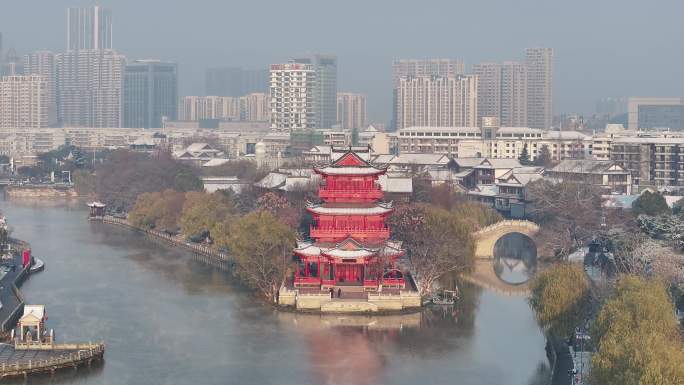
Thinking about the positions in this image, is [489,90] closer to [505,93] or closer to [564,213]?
[505,93]

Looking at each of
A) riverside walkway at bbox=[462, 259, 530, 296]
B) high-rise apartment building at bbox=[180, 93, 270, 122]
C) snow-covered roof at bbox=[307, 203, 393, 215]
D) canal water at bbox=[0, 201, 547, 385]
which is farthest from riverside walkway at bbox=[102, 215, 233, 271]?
high-rise apartment building at bbox=[180, 93, 270, 122]

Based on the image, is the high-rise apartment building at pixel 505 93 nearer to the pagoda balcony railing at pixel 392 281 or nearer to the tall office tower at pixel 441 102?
the tall office tower at pixel 441 102

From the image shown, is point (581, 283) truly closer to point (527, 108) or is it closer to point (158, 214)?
point (158, 214)

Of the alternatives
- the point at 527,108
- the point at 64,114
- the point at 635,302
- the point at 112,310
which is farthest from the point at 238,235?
the point at 64,114

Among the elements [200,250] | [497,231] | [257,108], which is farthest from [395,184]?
[257,108]

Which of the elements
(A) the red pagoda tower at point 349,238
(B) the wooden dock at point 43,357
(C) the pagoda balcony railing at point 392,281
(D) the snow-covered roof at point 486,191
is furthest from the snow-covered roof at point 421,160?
(B) the wooden dock at point 43,357

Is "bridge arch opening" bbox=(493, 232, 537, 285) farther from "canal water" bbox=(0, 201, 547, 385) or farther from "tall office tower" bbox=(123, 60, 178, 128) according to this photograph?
"tall office tower" bbox=(123, 60, 178, 128)

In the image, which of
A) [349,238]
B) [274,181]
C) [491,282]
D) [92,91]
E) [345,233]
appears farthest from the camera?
[92,91]
